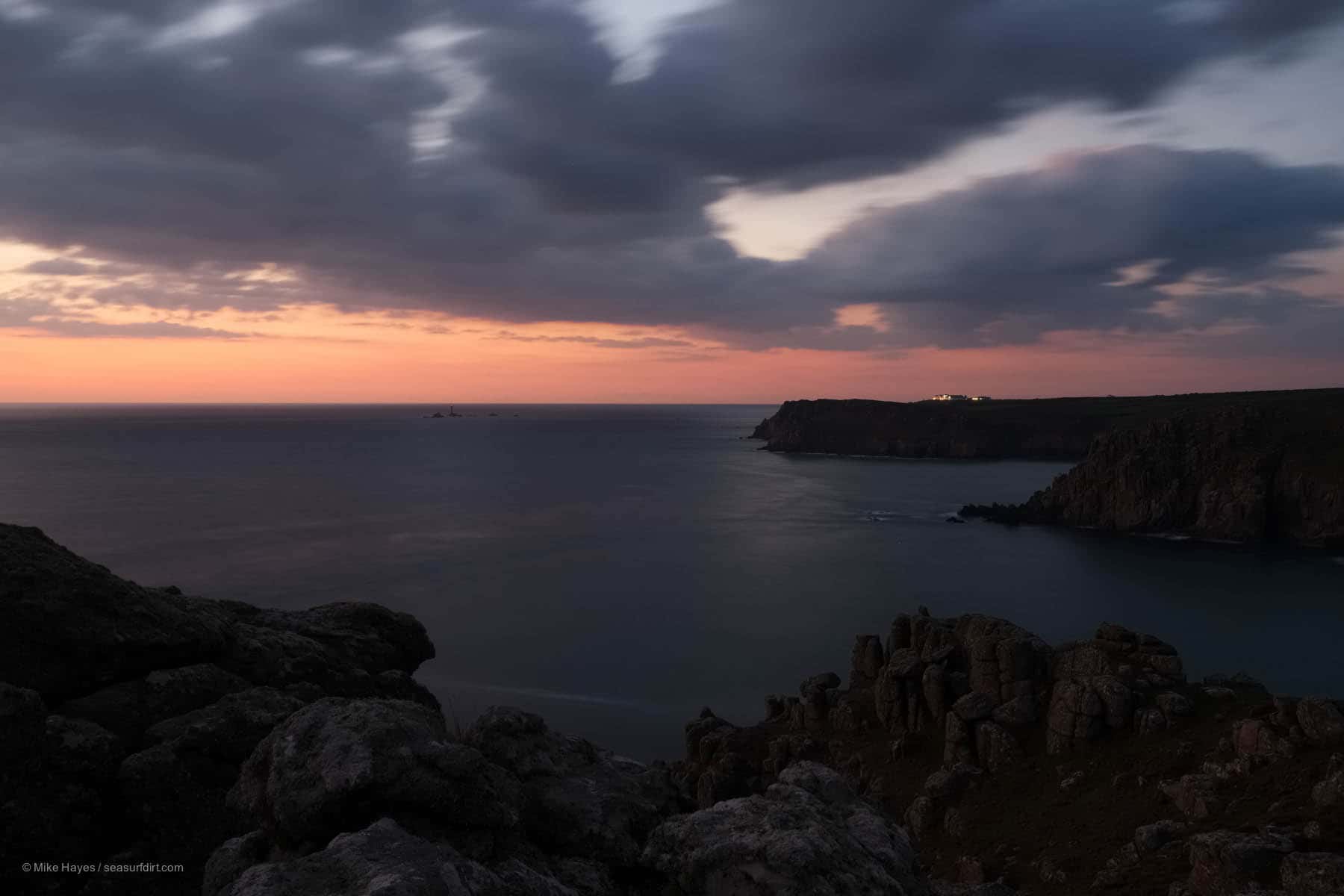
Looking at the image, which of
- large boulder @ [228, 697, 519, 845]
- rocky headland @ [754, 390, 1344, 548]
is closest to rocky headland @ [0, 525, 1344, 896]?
large boulder @ [228, 697, 519, 845]

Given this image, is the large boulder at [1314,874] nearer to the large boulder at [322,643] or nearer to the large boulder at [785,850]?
the large boulder at [785,850]

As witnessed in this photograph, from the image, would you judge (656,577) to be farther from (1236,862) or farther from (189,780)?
(189,780)

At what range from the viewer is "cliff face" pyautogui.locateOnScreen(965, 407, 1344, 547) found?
99.9 meters

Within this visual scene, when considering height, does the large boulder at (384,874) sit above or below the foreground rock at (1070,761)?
above

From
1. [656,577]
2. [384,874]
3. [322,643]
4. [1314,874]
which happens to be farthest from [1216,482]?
[384,874]

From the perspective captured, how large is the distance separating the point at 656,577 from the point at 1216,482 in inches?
3078

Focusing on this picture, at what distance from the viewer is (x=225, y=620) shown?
12188 mm

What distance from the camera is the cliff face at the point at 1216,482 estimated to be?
99.9 metres

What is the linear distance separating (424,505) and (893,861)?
429 feet

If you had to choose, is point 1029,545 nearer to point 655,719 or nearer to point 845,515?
point 845,515

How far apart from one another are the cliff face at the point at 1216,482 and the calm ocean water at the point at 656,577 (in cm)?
595

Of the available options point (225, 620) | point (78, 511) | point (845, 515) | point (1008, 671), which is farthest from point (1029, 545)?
point (78, 511)

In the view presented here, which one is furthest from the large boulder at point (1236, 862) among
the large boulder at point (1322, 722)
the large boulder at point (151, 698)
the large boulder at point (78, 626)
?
the large boulder at point (78, 626)

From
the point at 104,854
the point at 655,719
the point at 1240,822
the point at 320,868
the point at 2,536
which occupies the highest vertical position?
the point at 2,536
